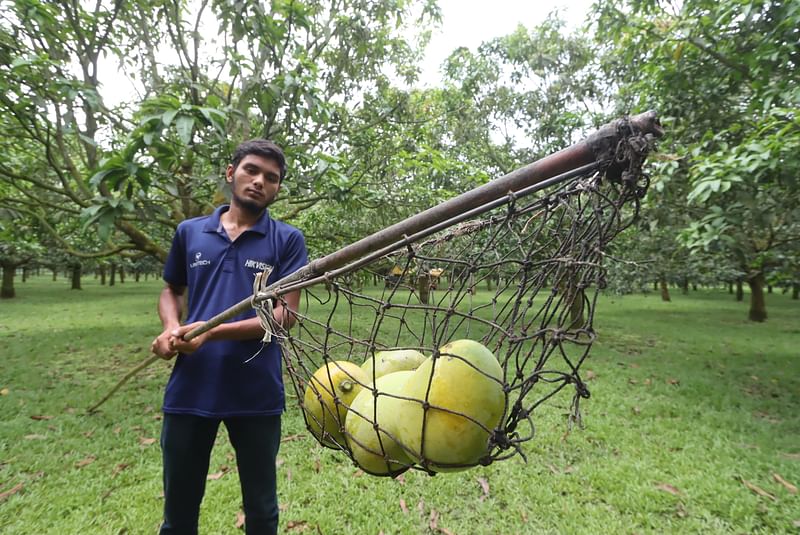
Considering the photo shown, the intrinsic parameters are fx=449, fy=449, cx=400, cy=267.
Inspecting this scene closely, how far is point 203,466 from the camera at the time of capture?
1.70 m

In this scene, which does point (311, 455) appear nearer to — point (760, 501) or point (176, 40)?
point (760, 501)

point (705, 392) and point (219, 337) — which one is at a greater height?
point (219, 337)

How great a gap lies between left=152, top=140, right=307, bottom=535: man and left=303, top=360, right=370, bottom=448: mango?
0.40 m

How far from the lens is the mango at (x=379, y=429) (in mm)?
1037

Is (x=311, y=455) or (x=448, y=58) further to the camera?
(x=448, y=58)

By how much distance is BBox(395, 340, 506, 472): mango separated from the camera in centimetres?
93

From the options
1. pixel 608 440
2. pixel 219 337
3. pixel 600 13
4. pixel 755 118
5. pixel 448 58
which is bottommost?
pixel 608 440

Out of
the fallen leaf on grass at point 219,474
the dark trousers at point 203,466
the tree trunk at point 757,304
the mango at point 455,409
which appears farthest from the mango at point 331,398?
the tree trunk at point 757,304

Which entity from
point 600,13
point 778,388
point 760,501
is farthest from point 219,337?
point 778,388

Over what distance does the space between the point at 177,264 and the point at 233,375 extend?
575mm

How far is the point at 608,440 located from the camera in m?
3.61

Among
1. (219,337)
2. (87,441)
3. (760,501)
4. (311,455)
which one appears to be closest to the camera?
(219,337)

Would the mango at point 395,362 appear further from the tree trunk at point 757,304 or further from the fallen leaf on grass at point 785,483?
the tree trunk at point 757,304

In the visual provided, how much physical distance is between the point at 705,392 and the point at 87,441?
6.11 metres
